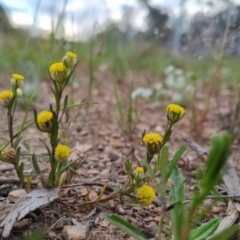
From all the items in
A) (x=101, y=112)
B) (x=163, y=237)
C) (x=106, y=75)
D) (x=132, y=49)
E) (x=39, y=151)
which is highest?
(x=132, y=49)

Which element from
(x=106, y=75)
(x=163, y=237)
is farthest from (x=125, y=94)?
(x=163, y=237)

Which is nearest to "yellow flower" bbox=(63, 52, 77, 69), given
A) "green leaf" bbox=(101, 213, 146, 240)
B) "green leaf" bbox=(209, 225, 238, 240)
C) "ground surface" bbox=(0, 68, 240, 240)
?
"ground surface" bbox=(0, 68, 240, 240)

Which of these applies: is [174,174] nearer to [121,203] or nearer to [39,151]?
[121,203]

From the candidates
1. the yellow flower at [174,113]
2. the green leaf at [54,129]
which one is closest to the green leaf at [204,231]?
the yellow flower at [174,113]

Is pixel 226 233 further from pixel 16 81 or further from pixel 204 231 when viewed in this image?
pixel 16 81

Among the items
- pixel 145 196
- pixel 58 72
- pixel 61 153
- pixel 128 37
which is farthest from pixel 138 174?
pixel 128 37

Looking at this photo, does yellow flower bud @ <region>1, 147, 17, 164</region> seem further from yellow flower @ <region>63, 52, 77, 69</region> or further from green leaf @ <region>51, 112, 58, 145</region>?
yellow flower @ <region>63, 52, 77, 69</region>

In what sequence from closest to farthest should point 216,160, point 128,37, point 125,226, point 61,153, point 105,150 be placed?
1. point 216,160
2. point 125,226
3. point 61,153
4. point 105,150
5. point 128,37
